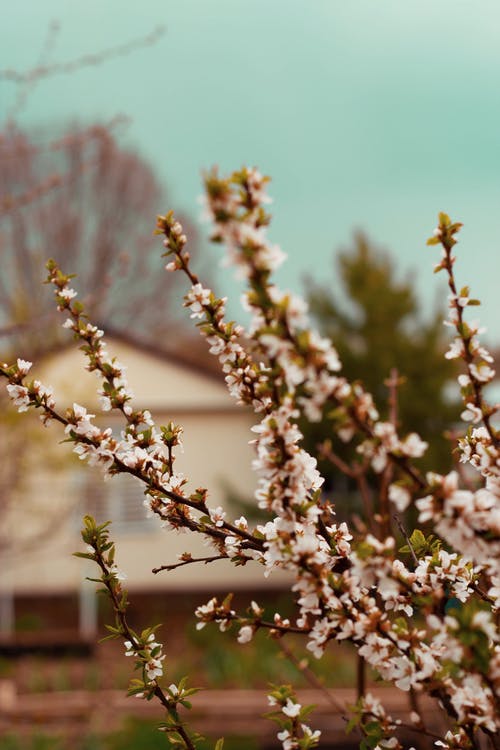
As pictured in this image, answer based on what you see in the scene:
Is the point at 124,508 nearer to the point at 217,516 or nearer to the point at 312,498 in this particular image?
the point at 217,516

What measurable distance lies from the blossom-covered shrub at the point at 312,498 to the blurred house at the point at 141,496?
44.1 feet

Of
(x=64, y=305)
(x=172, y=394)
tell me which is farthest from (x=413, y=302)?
(x=64, y=305)

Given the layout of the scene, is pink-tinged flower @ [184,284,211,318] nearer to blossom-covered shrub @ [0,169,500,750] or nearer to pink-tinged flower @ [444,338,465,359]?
A: blossom-covered shrub @ [0,169,500,750]

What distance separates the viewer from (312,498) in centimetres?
161

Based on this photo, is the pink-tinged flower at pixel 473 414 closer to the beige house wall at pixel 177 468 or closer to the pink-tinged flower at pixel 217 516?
the pink-tinged flower at pixel 217 516

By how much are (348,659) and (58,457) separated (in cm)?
442

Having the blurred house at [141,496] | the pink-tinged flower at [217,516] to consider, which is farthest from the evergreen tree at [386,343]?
the pink-tinged flower at [217,516]

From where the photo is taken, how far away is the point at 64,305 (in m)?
1.98

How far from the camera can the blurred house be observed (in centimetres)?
1556

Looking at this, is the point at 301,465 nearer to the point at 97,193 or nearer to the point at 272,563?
the point at 272,563

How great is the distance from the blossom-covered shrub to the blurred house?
13431 mm

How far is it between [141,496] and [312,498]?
1469 cm

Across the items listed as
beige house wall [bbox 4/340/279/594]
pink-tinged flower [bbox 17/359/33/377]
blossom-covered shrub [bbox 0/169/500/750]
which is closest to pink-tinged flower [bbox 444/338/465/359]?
blossom-covered shrub [bbox 0/169/500/750]

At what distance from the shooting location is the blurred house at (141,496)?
1556cm
